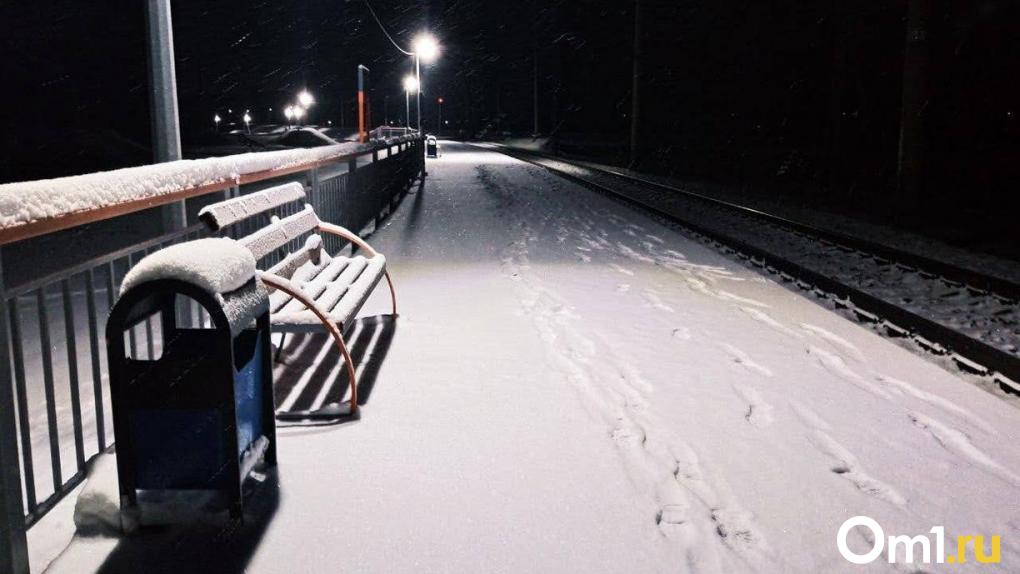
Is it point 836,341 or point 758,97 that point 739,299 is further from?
point 758,97

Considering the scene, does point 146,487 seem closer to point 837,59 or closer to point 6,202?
point 6,202

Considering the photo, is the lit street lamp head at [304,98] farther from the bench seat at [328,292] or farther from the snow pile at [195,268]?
the snow pile at [195,268]

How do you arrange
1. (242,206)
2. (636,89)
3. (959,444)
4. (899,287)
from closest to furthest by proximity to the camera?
(959,444) < (242,206) < (899,287) < (636,89)

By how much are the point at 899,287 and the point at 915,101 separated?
6128mm

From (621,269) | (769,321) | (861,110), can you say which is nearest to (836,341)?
(769,321)

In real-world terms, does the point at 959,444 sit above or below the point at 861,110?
below

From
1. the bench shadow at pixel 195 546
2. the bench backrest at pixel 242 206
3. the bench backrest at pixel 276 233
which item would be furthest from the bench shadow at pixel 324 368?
the bench shadow at pixel 195 546

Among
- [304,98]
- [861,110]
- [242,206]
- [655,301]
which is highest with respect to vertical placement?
[304,98]

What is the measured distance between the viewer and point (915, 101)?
12.8m

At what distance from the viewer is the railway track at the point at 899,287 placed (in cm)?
570

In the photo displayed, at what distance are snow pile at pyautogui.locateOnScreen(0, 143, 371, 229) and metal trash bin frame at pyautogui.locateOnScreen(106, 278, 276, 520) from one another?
0.37 meters

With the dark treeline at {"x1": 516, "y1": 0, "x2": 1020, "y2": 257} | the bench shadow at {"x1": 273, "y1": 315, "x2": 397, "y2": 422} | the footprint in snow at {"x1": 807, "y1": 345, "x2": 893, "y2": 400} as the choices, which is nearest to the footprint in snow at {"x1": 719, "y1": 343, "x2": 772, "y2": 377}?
the footprint in snow at {"x1": 807, "y1": 345, "x2": 893, "y2": 400}

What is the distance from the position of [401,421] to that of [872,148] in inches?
821

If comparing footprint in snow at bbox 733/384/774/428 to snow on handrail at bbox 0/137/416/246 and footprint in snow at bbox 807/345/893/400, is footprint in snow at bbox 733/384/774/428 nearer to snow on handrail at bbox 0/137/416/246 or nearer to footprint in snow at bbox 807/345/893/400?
footprint in snow at bbox 807/345/893/400
